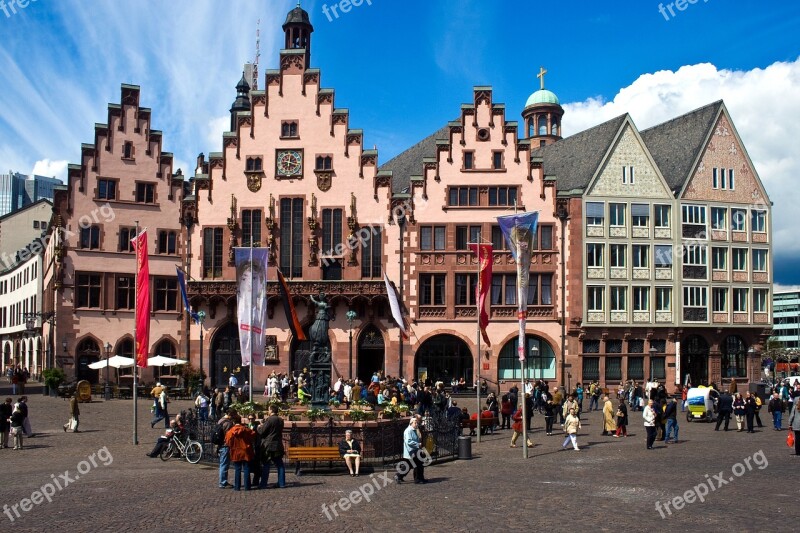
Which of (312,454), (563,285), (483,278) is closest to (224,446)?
(312,454)

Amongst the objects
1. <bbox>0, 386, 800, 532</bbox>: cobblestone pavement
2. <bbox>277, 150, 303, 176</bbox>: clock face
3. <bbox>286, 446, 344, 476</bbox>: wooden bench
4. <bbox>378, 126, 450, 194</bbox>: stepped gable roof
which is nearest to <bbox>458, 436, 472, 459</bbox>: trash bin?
<bbox>0, 386, 800, 532</bbox>: cobblestone pavement

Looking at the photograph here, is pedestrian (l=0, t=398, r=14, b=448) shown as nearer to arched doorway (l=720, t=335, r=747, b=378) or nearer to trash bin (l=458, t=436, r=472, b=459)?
trash bin (l=458, t=436, r=472, b=459)

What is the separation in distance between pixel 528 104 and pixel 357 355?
51010 mm

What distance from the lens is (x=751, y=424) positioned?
121 ft

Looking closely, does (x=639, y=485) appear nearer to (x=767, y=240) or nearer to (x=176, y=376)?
(x=176, y=376)

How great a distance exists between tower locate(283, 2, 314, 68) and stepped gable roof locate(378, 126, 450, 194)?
1179 centimetres

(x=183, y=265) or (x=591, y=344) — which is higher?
(x=183, y=265)

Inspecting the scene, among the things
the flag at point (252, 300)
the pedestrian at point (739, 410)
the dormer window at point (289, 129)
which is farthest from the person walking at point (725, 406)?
the dormer window at point (289, 129)

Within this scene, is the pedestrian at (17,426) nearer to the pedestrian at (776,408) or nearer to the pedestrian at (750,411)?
the pedestrian at (750,411)

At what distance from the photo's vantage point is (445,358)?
189ft

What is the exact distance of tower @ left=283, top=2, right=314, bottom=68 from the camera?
199 ft

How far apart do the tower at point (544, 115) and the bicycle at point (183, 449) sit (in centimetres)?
7463

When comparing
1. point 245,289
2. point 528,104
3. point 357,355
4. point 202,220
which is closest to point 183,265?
point 202,220

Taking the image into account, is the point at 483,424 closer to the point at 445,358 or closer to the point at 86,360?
the point at 445,358
